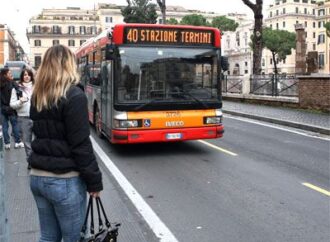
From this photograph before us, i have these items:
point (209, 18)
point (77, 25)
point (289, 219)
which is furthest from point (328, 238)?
point (209, 18)

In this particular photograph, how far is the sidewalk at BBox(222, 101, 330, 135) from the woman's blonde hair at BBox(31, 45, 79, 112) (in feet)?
39.7

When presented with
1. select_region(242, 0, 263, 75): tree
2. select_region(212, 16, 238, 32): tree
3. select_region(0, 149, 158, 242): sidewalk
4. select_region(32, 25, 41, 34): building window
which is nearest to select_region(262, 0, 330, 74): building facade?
select_region(212, 16, 238, 32): tree

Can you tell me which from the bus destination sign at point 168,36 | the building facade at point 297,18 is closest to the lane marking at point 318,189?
the bus destination sign at point 168,36

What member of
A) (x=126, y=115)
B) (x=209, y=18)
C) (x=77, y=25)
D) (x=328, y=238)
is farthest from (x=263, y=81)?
(x=209, y=18)

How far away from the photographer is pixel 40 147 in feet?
11.1

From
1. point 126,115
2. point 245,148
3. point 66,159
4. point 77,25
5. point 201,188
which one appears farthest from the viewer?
point 77,25

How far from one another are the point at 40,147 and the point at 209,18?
145 meters

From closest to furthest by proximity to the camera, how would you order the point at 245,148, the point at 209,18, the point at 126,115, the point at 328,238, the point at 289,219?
1. the point at 328,238
2. the point at 289,219
3. the point at 126,115
4. the point at 245,148
5. the point at 209,18

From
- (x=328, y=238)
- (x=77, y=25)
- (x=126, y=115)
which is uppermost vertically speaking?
(x=77, y=25)

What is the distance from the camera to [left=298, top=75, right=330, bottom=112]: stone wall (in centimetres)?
1897

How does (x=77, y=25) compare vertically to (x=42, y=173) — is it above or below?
above

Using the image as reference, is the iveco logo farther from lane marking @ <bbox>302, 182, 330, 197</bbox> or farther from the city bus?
lane marking @ <bbox>302, 182, 330, 197</bbox>

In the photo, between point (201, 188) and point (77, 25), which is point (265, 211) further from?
point (77, 25)

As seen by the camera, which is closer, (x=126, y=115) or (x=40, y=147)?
(x=40, y=147)
